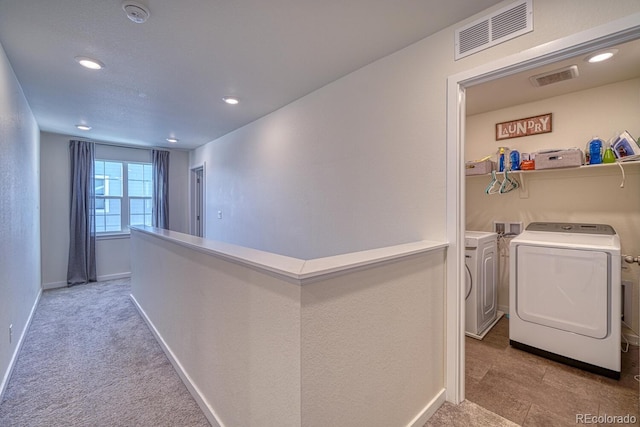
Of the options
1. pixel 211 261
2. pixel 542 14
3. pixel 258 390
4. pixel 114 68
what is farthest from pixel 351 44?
pixel 258 390

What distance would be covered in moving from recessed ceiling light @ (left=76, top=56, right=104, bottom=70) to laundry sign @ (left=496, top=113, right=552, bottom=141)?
13.0 feet

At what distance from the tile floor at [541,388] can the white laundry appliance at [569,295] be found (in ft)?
0.43

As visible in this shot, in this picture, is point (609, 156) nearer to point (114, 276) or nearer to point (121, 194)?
point (121, 194)

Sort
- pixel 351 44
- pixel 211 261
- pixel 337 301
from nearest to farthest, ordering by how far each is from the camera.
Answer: pixel 337 301, pixel 211 261, pixel 351 44

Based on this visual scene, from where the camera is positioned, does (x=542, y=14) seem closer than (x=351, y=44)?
Yes

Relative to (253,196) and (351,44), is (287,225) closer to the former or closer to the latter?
(253,196)

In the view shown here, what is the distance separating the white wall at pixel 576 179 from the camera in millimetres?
2555

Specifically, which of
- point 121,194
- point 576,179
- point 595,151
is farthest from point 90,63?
point 576,179

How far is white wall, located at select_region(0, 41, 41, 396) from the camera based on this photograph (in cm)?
202

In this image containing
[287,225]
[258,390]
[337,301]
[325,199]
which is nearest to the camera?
[337,301]

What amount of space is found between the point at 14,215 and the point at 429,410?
11.4 feet

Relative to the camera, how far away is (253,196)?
381 cm

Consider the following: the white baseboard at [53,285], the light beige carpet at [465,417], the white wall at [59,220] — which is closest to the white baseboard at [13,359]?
the white baseboard at [53,285]

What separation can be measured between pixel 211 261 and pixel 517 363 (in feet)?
8.31
